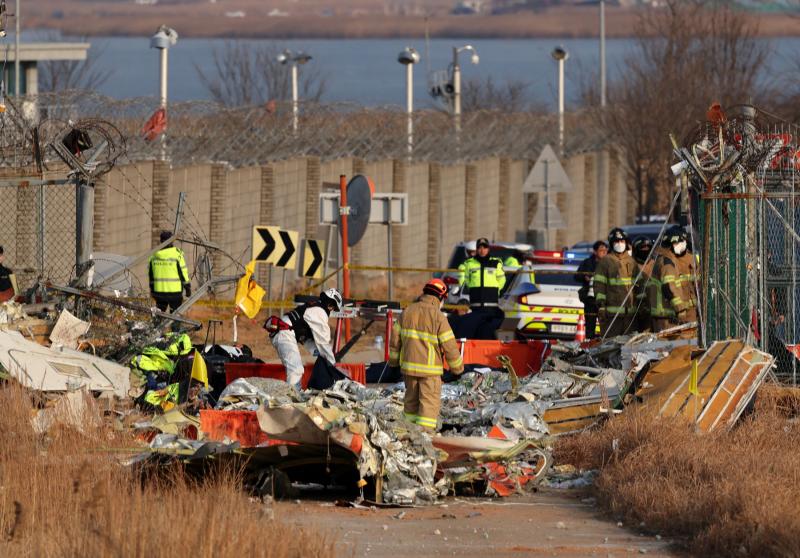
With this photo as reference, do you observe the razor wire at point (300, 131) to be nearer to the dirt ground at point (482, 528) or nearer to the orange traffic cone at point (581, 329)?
the orange traffic cone at point (581, 329)

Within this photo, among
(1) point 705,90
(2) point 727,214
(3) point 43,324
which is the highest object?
(1) point 705,90

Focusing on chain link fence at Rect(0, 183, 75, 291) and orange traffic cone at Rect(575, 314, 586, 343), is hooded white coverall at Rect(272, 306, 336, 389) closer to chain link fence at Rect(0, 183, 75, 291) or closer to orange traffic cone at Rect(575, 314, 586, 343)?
orange traffic cone at Rect(575, 314, 586, 343)

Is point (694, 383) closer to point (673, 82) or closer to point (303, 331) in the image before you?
point (303, 331)

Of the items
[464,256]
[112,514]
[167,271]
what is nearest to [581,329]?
[167,271]

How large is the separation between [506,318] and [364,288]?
11089 mm

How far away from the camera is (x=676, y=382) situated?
45.8 feet

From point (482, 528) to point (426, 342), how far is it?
2.08 meters

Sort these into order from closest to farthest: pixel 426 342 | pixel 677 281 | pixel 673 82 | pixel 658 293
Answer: pixel 426 342 < pixel 677 281 < pixel 658 293 < pixel 673 82

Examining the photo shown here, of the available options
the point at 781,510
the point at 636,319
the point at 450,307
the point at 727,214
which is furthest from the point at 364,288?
the point at 781,510

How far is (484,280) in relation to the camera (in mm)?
21734

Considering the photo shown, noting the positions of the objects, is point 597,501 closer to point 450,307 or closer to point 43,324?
point 43,324

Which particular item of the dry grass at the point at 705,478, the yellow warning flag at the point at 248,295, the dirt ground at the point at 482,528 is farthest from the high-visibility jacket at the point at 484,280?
the dirt ground at the point at 482,528

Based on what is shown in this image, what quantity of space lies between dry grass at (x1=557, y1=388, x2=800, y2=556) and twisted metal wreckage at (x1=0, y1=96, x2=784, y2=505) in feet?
1.29

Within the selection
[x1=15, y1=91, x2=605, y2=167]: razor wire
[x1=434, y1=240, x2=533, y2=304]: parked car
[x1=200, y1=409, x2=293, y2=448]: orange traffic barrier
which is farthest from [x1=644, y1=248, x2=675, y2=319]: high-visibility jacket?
[x1=200, y1=409, x2=293, y2=448]: orange traffic barrier
